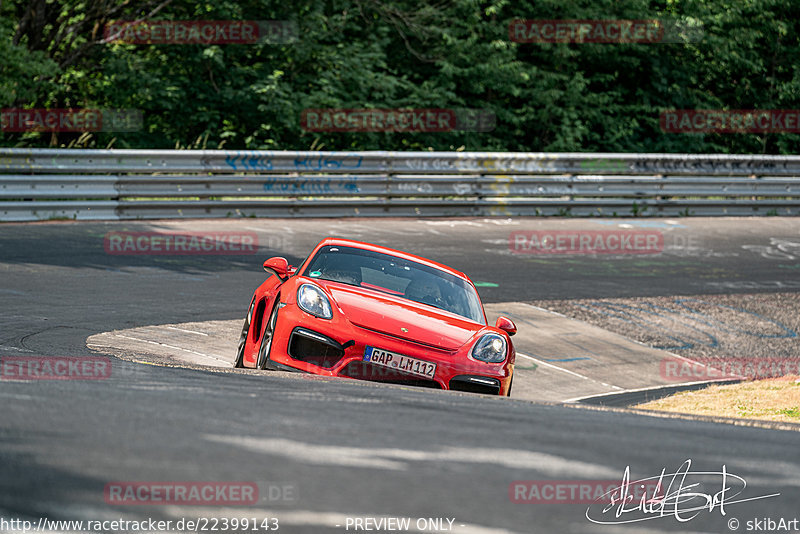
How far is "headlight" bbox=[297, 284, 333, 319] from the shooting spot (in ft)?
20.4

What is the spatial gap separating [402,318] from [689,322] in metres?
5.82

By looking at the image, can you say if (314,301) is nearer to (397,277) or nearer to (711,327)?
(397,277)

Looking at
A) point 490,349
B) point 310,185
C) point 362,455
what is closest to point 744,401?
point 490,349

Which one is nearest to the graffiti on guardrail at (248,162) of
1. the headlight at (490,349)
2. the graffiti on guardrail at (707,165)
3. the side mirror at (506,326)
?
the graffiti on guardrail at (707,165)

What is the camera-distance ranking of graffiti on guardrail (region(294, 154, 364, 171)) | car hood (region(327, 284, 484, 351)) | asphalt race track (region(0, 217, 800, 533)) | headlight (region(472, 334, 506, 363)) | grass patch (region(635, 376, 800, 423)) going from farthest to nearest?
graffiti on guardrail (region(294, 154, 364, 171)), grass patch (region(635, 376, 800, 423)), headlight (region(472, 334, 506, 363)), car hood (region(327, 284, 484, 351)), asphalt race track (region(0, 217, 800, 533))

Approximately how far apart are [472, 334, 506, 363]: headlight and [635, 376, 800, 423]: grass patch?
148cm

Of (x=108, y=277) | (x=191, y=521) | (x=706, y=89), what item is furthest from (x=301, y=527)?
(x=706, y=89)

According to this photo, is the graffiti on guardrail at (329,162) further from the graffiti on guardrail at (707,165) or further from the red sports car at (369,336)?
the red sports car at (369,336)

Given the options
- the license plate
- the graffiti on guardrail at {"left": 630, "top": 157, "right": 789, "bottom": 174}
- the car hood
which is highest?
the graffiti on guardrail at {"left": 630, "top": 157, "right": 789, "bottom": 174}

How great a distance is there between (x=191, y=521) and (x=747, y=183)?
833 inches

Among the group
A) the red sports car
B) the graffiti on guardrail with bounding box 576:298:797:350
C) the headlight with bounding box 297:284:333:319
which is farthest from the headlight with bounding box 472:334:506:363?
the graffiti on guardrail with bounding box 576:298:797:350

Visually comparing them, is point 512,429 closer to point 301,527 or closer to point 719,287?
point 301,527

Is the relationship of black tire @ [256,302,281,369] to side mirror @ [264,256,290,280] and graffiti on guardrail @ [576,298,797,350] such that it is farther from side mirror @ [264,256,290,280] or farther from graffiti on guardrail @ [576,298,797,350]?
graffiti on guardrail @ [576,298,797,350]

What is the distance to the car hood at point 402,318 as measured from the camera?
6.20m
